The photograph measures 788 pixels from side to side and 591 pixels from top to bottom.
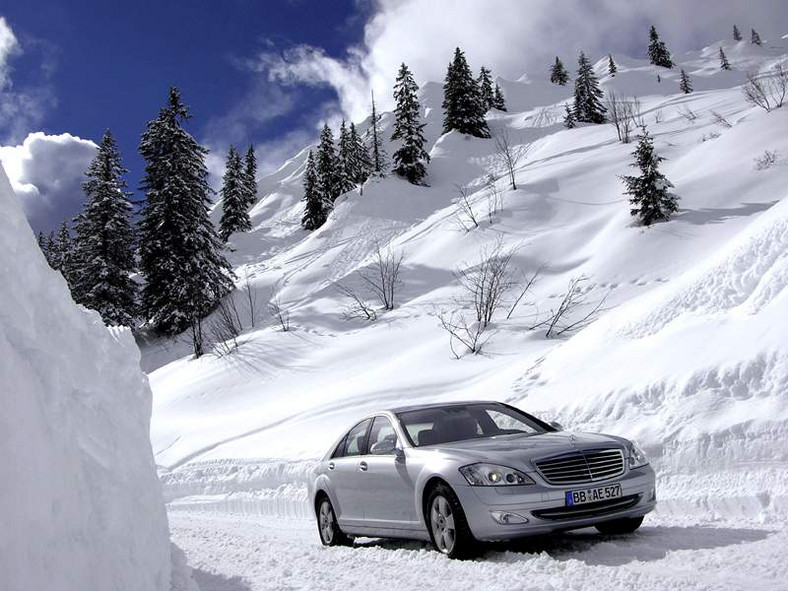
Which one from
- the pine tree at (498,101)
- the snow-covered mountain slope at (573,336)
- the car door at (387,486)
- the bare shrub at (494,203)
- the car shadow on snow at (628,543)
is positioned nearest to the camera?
the car shadow on snow at (628,543)

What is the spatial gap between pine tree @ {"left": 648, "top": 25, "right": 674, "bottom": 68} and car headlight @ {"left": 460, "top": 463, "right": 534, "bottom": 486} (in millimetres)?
102537

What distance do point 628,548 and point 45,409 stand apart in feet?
Result: 14.5

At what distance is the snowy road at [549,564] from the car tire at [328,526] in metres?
0.20

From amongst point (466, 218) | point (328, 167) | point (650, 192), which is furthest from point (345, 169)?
point (650, 192)

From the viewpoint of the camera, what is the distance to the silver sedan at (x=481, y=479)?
17.4ft

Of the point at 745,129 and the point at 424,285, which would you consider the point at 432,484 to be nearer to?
the point at 424,285

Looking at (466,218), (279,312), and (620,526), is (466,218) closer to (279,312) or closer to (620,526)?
(279,312)

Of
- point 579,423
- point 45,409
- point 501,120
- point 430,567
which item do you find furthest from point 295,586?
point 501,120

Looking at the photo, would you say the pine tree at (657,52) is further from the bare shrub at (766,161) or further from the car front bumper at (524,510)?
the car front bumper at (524,510)

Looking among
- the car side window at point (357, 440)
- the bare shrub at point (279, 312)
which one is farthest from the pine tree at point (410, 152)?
the car side window at point (357, 440)

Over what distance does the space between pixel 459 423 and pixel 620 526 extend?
171cm

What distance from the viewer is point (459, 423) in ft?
21.9

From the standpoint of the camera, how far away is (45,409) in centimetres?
302

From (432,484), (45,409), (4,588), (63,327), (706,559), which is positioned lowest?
(706,559)
